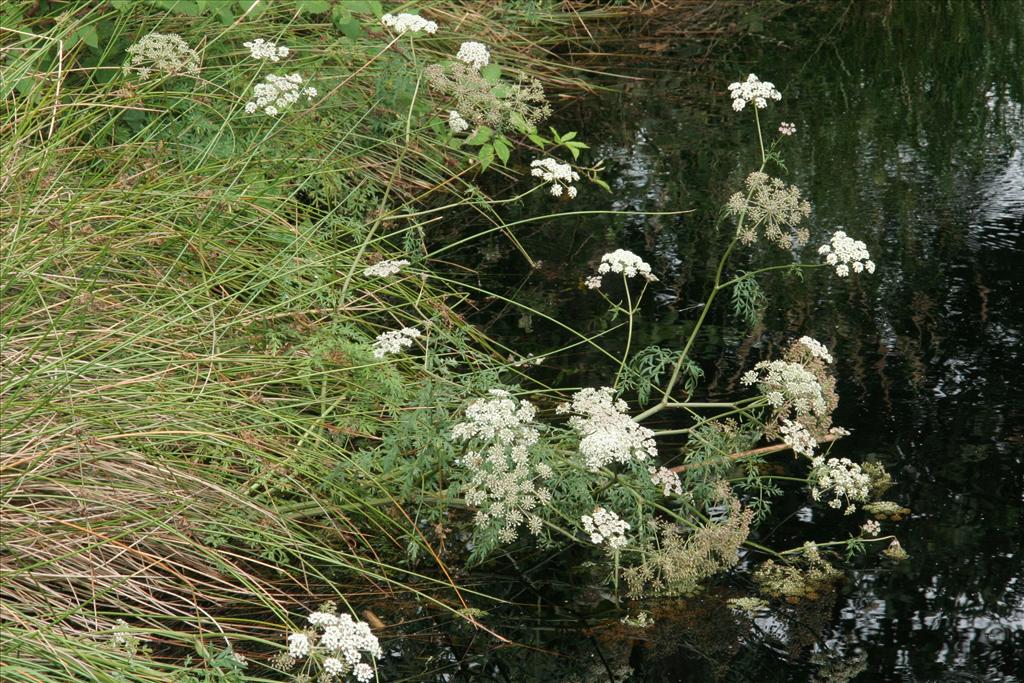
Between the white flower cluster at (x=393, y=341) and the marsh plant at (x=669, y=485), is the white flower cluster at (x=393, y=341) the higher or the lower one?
the higher one

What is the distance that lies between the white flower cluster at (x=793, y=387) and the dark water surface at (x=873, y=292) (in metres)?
0.43

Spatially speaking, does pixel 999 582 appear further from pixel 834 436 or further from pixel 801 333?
pixel 801 333

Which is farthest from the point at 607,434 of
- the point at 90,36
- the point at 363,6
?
the point at 90,36

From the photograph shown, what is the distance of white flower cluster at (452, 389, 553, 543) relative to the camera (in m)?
3.13

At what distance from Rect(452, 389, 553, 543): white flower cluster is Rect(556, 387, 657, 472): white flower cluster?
16cm

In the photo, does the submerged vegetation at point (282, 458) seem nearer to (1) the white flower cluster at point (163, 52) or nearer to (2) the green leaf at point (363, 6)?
(1) the white flower cluster at point (163, 52)

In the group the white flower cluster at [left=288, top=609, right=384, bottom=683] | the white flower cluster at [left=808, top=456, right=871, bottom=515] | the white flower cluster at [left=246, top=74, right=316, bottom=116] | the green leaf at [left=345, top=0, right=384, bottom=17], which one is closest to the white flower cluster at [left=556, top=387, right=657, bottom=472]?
the white flower cluster at [left=808, top=456, right=871, bottom=515]

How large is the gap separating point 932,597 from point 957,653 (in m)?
0.23

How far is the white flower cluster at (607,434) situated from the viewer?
3105 millimetres

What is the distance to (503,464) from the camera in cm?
316

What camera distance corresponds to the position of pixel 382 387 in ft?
12.8

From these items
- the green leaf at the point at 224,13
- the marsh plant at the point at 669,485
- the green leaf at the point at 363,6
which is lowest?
the marsh plant at the point at 669,485

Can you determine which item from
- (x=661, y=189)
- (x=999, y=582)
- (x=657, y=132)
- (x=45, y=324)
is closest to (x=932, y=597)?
(x=999, y=582)

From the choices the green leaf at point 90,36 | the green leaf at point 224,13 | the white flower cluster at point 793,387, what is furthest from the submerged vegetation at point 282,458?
the green leaf at point 224,13
